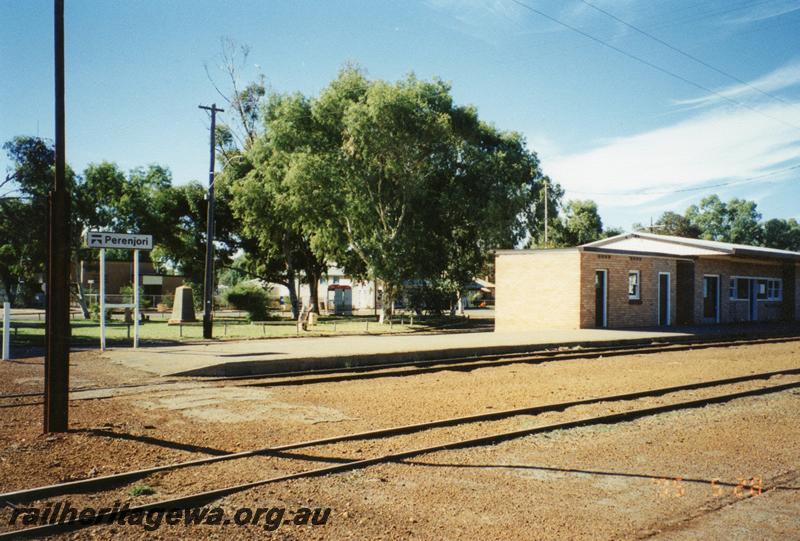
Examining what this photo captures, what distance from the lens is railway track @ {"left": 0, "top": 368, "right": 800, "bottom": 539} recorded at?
516cm

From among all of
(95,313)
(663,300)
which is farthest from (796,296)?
(95,313)

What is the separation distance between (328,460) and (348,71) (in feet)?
103

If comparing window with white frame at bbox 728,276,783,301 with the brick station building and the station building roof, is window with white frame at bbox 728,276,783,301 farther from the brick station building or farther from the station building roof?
the station building roof

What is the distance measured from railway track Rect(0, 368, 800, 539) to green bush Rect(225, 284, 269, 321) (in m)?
31.7

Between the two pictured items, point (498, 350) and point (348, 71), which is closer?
point (498, 350)

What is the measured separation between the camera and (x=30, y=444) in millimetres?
7055

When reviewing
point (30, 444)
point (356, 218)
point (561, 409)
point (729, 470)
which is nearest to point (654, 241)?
point (356, 218)

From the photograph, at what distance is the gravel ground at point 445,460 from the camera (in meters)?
4.90

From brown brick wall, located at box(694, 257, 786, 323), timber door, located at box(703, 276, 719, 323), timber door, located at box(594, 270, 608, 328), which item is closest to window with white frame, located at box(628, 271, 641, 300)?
timber door, located at box(594, 270, 608, 328)

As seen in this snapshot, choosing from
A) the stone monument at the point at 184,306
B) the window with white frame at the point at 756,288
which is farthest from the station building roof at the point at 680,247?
the stone monument at the point at 184,306

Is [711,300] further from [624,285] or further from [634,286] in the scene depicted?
[624,285]

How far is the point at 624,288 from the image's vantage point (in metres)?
27.9

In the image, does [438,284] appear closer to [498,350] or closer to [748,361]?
[498,350]

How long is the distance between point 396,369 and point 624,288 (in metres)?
17.0
